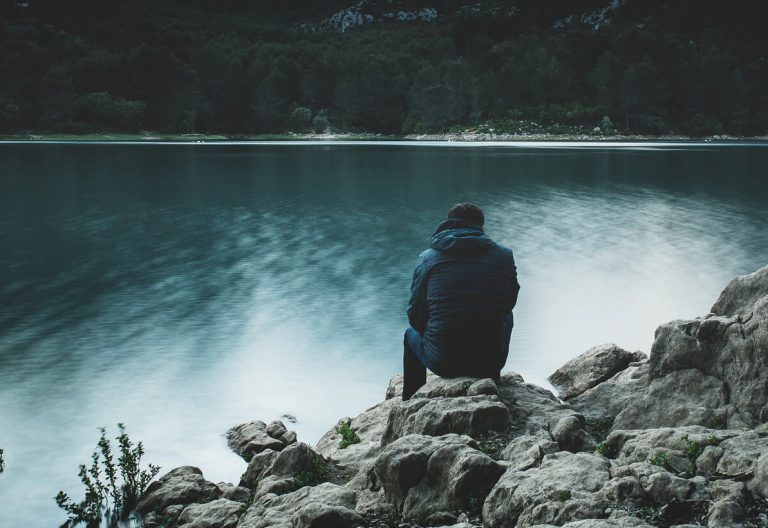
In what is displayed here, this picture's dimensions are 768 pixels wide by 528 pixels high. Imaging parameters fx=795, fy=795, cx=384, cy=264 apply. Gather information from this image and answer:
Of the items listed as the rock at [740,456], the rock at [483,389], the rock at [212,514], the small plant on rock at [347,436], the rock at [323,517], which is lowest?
the small plant on rock at [347,436]

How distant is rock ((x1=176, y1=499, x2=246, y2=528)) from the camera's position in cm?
776

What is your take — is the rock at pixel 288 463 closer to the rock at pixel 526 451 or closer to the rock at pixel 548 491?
the rock at pixel 526 451

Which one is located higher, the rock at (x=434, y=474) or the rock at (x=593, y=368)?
the rock at (x=434, y=474)

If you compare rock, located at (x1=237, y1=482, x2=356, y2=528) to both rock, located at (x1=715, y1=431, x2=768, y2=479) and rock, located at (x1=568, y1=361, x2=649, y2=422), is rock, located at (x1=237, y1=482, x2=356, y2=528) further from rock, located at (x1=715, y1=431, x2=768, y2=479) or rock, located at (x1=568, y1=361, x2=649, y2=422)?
rock, located at (x1=568, y1=361, x2=649, y2=422)

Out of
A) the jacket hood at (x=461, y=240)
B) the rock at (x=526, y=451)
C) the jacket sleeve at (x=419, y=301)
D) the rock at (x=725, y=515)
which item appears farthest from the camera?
the jacket sleeve at (x=419, y=301)

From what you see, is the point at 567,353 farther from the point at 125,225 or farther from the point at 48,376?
the point at 125,225

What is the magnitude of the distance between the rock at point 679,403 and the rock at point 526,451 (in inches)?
61.6

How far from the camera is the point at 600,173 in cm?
7325

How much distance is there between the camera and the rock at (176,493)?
28.8ft

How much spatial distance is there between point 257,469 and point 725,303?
6.55 m

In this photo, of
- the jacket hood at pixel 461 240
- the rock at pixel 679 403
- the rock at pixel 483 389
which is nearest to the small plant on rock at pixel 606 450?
the rock at pixel 679 403

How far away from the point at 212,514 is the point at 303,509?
1.67 meters

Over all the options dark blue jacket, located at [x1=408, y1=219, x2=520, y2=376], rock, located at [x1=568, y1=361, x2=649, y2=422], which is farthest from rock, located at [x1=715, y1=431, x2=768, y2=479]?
dark blue jacket, located at [x1=408, y1=219, x2=520, y2=376]

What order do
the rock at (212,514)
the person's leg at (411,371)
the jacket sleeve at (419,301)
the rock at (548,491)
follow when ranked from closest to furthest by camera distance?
the rock at (548,491), the rock at (212,514), the jacket sleeve at (419,301), the person's leg at (411,371)
